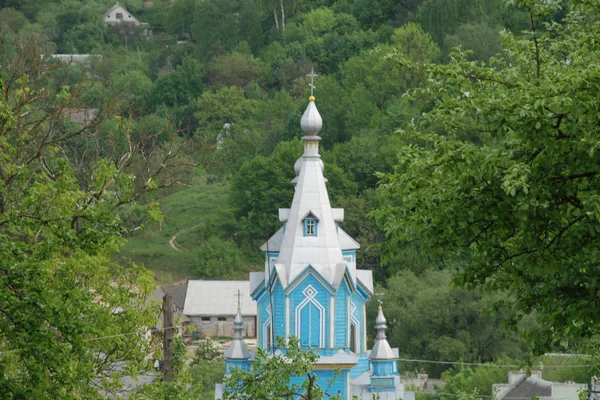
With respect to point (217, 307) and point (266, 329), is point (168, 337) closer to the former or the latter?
point (266, 329)

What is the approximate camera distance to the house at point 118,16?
124 metres

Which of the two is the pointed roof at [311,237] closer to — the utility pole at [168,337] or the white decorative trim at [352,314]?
the white decorative trim at [352,314]

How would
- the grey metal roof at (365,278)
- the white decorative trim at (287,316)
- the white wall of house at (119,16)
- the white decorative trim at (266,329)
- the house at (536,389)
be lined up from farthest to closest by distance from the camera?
the white wall of house at (119,16) → the house at (536,389) → the grey metal roof at (365,278) → the white decorative trim at (266,329) → the white decorative trim at (287,316)

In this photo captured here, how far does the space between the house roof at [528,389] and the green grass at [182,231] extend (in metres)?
24.6

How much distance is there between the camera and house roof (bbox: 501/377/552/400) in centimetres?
4478

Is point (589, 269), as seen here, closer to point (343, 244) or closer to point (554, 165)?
point (554, 165)

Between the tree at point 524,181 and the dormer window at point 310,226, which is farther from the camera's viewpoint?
the dormer window at point 310,226

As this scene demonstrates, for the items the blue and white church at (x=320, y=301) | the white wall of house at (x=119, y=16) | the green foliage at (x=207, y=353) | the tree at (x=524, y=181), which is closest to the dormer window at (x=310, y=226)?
the blue and white church at (x=320, y=301)

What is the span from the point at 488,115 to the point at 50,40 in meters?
103

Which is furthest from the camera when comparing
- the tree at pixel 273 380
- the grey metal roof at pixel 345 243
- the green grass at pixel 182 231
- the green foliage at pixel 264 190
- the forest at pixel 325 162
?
the green grass at pixel 182 231

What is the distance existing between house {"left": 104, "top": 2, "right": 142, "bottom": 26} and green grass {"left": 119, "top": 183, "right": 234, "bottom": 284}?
43556 mm

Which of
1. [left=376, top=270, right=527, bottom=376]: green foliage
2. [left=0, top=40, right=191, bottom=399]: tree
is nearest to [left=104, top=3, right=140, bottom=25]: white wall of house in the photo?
[left=376, top=270, right=527, bottom=376]: green foliage

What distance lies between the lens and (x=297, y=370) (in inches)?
998

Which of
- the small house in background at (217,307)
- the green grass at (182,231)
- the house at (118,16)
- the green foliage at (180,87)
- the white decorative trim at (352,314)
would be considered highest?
the house at (118,16)
